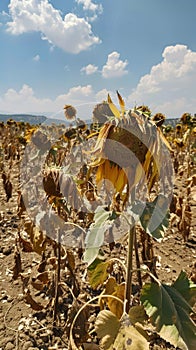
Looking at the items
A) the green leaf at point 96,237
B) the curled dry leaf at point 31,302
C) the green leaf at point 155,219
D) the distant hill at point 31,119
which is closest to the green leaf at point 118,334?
the green leaf at point 96,237

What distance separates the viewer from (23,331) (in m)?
1.96

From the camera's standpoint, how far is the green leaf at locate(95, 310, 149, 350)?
804mm

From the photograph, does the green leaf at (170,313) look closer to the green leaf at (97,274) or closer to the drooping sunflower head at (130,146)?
the green leaf at (97,274)

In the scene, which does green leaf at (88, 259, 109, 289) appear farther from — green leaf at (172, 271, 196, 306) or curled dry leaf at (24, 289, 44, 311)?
curled dry leaf at (24, 289, 44, 311)

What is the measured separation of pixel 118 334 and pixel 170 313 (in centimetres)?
15

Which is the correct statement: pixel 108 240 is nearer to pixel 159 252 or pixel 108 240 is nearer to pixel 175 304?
pixel 159 252

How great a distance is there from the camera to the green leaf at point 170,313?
31.3 inches

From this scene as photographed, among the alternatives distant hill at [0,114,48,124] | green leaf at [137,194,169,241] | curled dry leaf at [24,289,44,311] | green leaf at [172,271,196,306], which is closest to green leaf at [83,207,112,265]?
green leaf at [137,194,169,241]

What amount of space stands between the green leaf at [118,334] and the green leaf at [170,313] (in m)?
0.06

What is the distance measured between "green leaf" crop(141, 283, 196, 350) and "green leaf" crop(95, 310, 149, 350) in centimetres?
6

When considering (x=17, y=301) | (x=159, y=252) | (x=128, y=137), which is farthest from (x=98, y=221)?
(x=159, y=252)

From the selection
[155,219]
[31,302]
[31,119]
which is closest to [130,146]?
[155,219]

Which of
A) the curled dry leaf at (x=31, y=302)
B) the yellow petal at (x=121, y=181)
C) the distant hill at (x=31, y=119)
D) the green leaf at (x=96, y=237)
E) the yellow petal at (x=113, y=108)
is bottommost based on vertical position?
the curled dry leaf at (x=31, y=302)

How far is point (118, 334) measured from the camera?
0.85 m
